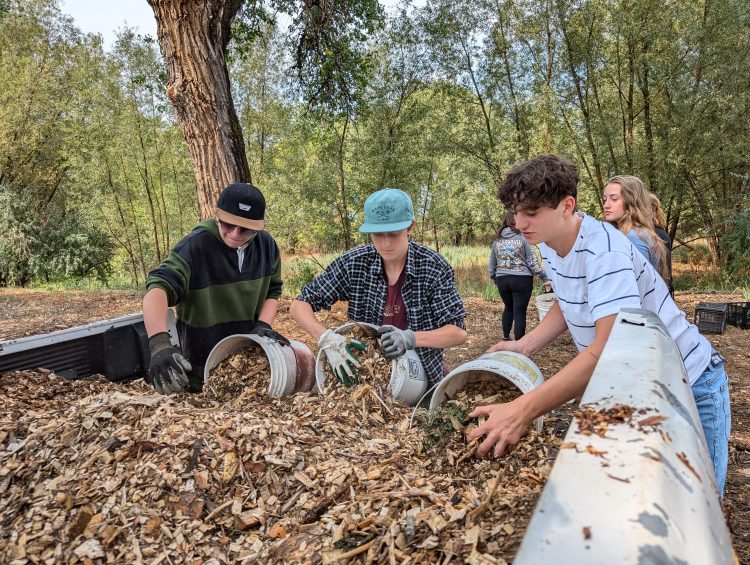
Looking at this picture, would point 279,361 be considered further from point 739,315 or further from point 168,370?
point 739,315

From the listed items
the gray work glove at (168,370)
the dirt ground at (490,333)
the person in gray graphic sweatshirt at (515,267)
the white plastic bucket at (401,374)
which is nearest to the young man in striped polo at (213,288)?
the gray work glove at (168,370)

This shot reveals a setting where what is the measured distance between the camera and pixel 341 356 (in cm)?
228

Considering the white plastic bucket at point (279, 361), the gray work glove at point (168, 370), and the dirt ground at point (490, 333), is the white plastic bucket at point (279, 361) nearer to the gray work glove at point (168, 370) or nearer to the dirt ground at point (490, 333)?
the gray work glove at point (168, 370)

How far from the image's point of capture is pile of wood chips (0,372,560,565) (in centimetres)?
131

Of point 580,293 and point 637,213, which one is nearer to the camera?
point 580,293

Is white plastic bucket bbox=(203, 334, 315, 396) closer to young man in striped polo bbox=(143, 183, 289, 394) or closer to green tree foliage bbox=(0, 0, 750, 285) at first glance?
young man in striped polo bbox=(143, 183, 289, 394)

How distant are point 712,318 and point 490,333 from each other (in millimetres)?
3030

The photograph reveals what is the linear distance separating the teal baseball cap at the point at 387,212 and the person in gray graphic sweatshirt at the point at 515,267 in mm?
3592

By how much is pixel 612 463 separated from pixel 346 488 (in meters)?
0.98

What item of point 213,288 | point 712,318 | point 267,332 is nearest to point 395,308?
point 267,332

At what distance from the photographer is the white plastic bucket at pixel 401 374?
2.31m

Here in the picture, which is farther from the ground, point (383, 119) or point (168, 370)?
point (383, 119)

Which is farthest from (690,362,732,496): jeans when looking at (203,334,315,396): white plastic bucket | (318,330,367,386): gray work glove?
(203,334,315,396): white plastic bucket

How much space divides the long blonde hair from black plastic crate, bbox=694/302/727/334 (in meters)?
4.21
